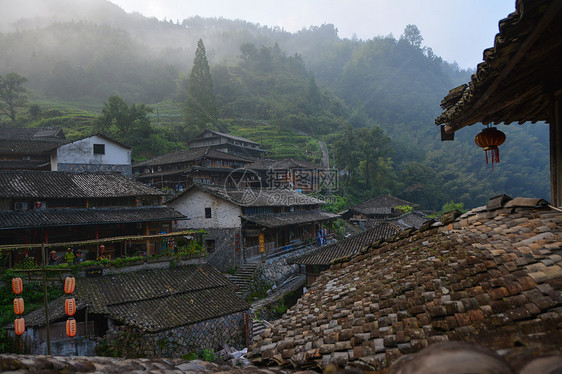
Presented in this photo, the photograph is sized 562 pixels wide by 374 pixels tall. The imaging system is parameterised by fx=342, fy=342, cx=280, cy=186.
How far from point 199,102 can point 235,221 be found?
134 feet

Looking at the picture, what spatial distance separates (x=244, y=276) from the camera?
879 inches

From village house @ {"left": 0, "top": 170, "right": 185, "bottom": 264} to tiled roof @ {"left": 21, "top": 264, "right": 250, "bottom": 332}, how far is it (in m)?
3.65

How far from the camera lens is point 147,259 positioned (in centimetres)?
1753

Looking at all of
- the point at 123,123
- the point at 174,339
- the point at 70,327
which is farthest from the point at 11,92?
the point at 174,339

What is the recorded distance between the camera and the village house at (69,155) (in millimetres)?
31609

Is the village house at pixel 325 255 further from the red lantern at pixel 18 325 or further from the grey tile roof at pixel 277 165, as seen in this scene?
the grey tile roof at pixel 277 165

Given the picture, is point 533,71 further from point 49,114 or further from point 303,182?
point 49,114

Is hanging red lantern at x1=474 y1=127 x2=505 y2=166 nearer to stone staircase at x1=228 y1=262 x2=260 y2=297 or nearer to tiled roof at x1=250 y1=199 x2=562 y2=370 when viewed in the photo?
tiled roof at x1=250 y1=199 x2=562 y2=370

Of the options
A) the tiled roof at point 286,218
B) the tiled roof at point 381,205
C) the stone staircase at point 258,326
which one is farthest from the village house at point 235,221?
the tiled roof at point 381,205

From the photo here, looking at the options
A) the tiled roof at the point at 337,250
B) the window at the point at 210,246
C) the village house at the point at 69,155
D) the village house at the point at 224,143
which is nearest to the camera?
the tiled roof at the point at 337,250

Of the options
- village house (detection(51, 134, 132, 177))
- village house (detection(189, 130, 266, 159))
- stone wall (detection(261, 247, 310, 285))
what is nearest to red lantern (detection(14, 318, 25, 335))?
stone wall (detection(261, 247, 310, 285))

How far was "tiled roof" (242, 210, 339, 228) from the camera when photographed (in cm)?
2411

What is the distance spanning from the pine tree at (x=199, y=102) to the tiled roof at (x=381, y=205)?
1133 inches

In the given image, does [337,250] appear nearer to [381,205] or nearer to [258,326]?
[258,326]
